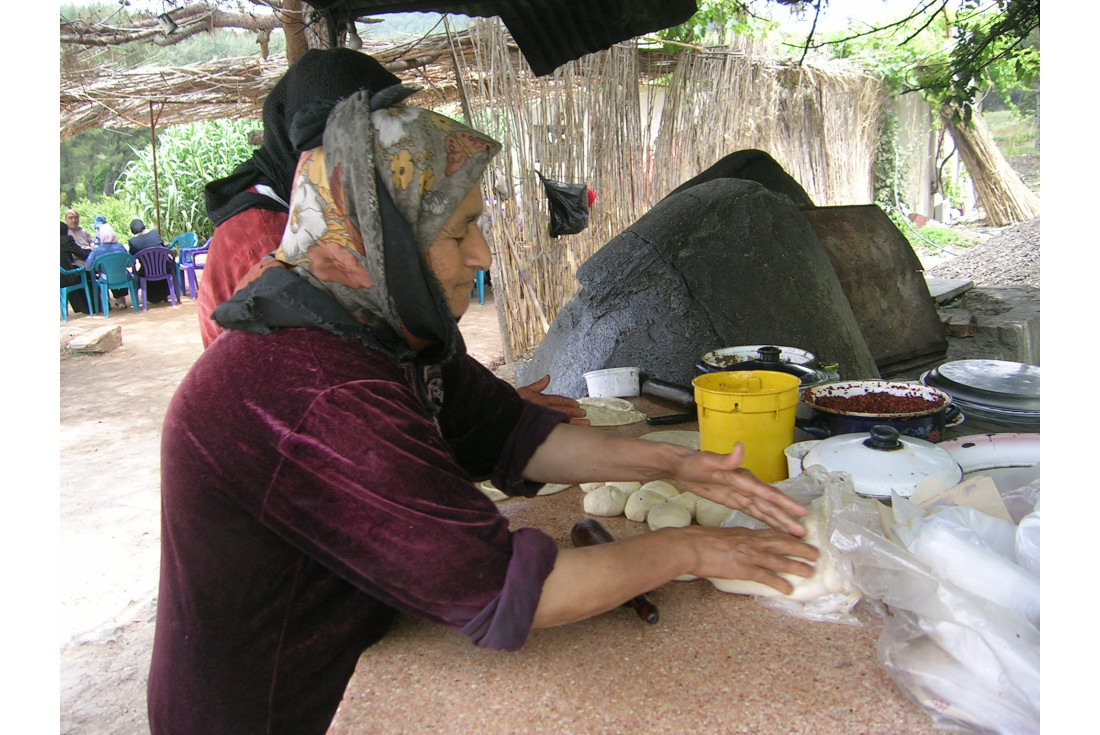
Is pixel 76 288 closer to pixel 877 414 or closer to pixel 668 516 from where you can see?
pixel 668 516

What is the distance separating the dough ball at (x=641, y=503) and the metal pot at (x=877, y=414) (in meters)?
0.51

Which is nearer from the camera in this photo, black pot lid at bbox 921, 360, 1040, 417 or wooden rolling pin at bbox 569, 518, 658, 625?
wooden rolling pin at bbox 569, 518, 658, 625

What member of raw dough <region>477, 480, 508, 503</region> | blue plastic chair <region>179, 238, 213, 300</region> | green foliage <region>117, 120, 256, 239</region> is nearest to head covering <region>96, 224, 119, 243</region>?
blue plastic chair <region>179, 238, 213, 300</region>

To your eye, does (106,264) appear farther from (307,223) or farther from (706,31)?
(307,223)

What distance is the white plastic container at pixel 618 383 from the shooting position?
2.88 metres

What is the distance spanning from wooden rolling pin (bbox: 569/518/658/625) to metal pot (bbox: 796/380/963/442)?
723 millimetres

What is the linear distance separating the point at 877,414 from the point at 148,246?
1157 centimetres

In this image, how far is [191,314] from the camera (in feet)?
36.8

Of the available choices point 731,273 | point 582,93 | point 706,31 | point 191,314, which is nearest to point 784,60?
point 706,31

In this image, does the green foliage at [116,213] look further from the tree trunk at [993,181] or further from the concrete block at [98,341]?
the tree trunk at [993,181]

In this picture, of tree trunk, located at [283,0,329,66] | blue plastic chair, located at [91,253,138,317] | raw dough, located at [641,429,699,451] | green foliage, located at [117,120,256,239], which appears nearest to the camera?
raw dough, located at [641,429,699,451]

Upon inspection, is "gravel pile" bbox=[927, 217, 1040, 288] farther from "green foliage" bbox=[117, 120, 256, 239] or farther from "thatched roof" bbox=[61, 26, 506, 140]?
→ "green foliage" bbox=[117, 120, 256, 239]

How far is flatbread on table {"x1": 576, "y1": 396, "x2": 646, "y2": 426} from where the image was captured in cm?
249

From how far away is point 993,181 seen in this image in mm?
12219
